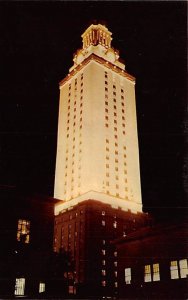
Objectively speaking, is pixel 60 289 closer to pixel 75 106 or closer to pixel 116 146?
pixel 116 146

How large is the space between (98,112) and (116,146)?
34.7 ft

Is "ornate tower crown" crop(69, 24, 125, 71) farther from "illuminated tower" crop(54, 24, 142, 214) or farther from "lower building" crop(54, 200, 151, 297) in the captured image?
"lower building" crop(54, 200, 151, 297)

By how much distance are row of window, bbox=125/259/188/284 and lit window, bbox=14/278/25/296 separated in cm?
1514

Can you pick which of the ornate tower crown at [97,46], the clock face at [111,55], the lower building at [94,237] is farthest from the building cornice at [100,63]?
the lower building at [94,237]

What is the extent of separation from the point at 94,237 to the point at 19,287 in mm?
41980

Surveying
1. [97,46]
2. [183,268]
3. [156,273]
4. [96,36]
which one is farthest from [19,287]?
[96,36]

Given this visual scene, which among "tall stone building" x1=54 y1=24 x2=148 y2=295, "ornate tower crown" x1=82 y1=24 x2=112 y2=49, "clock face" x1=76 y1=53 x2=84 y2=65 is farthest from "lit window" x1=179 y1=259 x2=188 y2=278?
"ornate tower crown" x1=82 y1=24 x2=112 y2=49

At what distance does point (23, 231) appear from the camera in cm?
3559

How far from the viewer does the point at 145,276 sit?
39.7m

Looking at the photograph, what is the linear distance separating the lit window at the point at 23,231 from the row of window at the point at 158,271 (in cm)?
1508

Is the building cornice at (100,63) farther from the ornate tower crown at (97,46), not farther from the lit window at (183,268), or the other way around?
the lit window at (183,268)

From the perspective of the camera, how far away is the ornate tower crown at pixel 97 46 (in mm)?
105750

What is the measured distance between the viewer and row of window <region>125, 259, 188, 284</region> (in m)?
34.9

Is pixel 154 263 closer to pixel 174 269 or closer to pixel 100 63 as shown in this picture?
pixel 174 269
